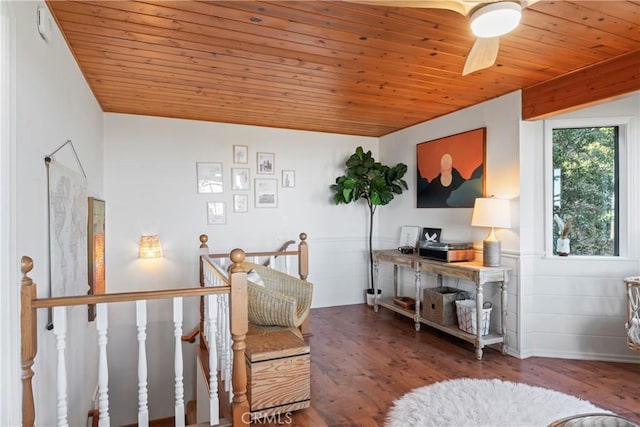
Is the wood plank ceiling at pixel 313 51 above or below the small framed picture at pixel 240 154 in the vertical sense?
above

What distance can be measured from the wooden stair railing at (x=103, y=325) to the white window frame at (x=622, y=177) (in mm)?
2905

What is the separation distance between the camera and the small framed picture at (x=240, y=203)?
4578 mm

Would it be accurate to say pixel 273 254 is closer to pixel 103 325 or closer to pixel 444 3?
pixel 103 325

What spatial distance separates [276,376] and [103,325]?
→ 1.00 meters

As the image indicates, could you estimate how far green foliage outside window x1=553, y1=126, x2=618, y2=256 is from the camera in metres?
3.35

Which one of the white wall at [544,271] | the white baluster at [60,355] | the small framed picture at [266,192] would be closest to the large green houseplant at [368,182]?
the small framed picture at [266,192]

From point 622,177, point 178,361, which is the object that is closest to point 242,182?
point 178,361

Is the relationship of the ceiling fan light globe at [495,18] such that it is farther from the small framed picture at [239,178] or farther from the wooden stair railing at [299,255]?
the small framed picture at [239,178]

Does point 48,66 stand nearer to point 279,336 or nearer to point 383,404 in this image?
point 279,336

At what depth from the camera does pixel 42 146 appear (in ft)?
6.03

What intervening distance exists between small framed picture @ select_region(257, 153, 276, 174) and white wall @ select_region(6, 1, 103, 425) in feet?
7.31

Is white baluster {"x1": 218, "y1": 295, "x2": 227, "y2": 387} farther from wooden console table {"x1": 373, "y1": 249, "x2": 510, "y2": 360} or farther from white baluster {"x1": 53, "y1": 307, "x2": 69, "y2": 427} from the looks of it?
wooden console table {"x1": 373, "y1": 249, "x2": 510, "y2": 360}

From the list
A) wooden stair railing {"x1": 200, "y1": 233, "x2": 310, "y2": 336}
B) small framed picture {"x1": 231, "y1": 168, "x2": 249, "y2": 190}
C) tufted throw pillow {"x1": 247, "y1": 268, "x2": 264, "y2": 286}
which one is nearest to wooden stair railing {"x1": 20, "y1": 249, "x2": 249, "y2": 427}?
tufted throw pillow {"x1": 247, "y1": 268, "x2": 264, "y2": 286}

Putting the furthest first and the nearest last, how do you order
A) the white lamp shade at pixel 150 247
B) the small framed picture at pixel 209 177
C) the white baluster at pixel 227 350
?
the small framed picture at pixel 209 177 → the white lamp shade at pixel 150 247 → the white baluster at pixel 227 350
